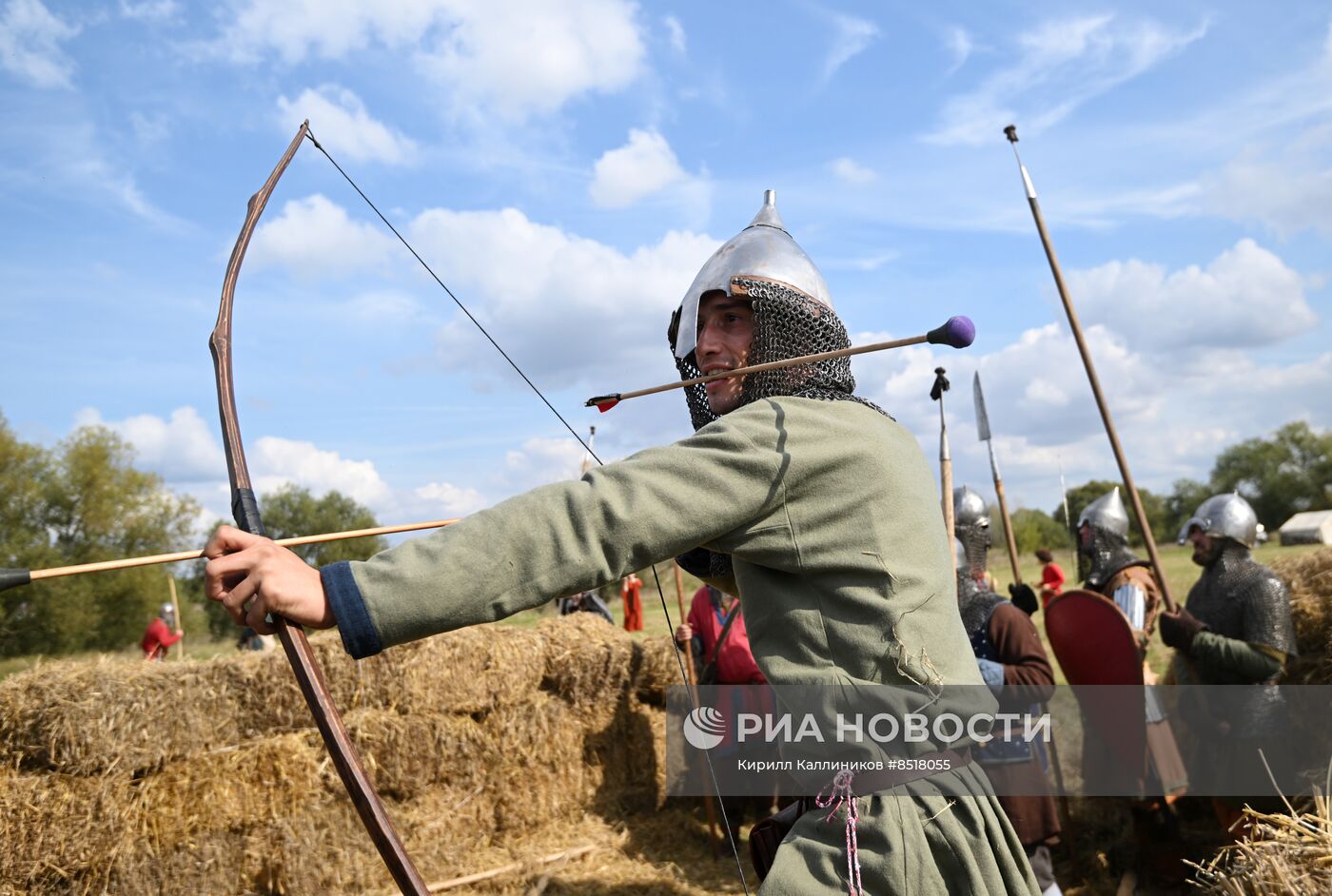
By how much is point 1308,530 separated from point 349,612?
106ft

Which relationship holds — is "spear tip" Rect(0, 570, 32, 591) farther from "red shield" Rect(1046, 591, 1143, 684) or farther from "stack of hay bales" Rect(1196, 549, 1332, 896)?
"red shield" Rect(1046, 591, 1143, 684)

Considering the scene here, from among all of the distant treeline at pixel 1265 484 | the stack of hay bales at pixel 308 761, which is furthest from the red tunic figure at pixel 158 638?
the distant treeline at pixel 1265 484

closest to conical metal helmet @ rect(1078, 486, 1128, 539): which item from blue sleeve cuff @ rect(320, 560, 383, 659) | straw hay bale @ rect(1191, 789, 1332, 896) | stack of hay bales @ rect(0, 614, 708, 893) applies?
stack of hay bales @ rect(0, 614, 708, 893)

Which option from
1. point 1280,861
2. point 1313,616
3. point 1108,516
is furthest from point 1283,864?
point 1108,516

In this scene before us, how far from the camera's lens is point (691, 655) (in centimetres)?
701

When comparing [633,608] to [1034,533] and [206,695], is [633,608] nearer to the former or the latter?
[206,695]

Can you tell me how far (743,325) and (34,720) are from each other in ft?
16.6

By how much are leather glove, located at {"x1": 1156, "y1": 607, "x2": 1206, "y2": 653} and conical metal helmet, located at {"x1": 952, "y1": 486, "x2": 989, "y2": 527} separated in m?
1.18

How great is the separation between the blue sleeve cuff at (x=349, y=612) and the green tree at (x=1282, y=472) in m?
47.7

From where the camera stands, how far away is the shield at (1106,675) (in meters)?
5.18

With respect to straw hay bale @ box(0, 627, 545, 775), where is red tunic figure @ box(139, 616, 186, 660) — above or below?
above

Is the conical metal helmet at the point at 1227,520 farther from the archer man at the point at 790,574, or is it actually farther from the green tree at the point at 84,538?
the green tree at the point at 84,538

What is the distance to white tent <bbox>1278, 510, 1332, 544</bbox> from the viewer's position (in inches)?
1050

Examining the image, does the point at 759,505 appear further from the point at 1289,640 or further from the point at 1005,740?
the point at 1289,640
